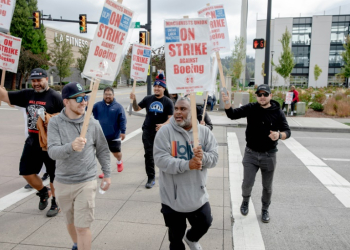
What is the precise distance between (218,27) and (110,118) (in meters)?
2.67

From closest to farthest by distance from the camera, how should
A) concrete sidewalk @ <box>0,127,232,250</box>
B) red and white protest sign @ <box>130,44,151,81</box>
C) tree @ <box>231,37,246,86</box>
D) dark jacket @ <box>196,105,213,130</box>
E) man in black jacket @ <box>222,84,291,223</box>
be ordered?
concrete sidewalk @ <box>0,127,232,250</box>, man in black jacket @ <box>222,84,291,223</box>, dark jacket @ <box>196,105,213,130</box>, red and white protest sign @ <box>130,44,151,81</box>, tree @ <box>231,37,246,86</box>

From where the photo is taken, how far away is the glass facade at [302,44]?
64.1 m

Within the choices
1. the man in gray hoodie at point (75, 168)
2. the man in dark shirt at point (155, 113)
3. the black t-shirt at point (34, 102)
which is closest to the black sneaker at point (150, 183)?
the man in dark shirt at point (155, 113)

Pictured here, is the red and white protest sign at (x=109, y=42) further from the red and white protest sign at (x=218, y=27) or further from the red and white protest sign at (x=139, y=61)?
the red and white protest sign at (x=139, y=61)

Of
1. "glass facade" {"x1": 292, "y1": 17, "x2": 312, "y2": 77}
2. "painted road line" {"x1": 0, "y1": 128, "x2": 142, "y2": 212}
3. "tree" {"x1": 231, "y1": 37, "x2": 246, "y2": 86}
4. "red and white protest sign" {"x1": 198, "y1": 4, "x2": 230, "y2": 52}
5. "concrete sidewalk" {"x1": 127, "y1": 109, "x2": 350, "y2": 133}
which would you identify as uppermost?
"glass facade" {"x1": 292, "y1": 17, "x2": 312, "y2": 77}

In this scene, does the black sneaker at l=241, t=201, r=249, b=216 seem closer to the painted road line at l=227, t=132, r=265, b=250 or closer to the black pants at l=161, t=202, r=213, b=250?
the painted road line at l=227, t=132, r=265, b=250

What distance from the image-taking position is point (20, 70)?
35.7 meters

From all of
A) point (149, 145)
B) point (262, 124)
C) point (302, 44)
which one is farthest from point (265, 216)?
point (302, 44)

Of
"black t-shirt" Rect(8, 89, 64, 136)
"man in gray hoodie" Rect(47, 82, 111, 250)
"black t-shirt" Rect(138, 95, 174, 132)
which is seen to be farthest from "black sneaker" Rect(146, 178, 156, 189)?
"man in gray hoodie" Rect(47, 82, 111, 250)

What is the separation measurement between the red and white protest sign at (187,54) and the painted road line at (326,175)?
3760 millimetres

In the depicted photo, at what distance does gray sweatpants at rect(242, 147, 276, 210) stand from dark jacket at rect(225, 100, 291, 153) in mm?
84

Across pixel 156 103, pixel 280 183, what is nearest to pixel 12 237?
pixel 156 103

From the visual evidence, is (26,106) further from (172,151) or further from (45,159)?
(172,151)

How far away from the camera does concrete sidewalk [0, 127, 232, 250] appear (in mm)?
3652
